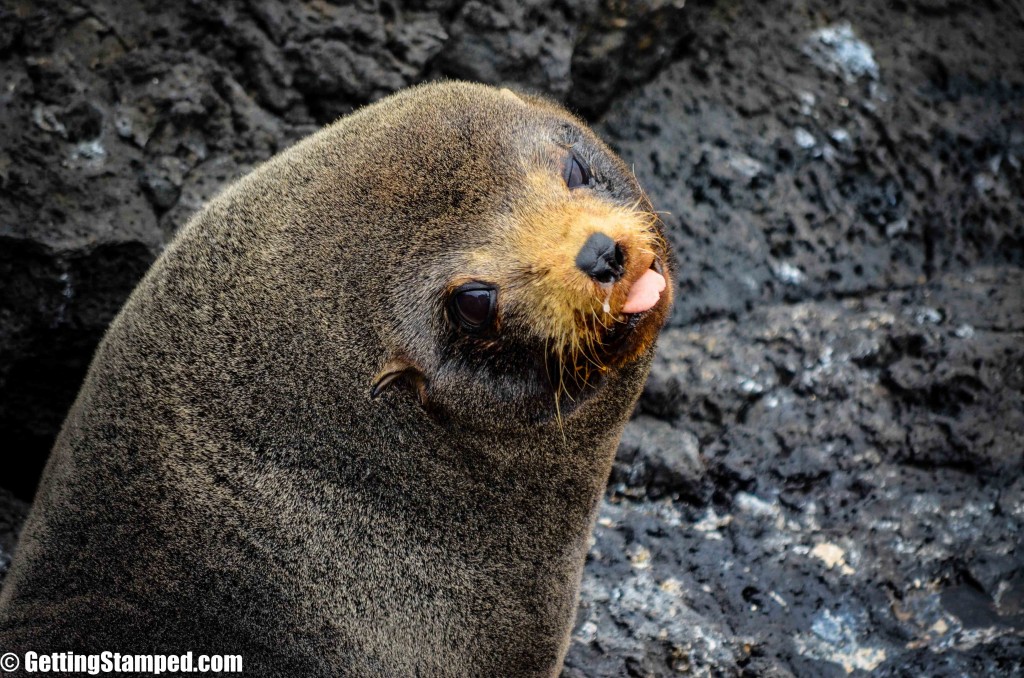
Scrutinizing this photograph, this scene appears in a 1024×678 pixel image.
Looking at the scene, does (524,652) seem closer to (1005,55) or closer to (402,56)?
(402,56)

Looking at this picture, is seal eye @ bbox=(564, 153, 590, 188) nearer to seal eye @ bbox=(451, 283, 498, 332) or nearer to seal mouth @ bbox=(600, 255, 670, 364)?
seal mouth @ bbox=(600, 255, 670, 364)

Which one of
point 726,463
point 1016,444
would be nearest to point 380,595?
point 726,463

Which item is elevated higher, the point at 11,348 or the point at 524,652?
the point at 11,348

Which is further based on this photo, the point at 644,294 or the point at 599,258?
the point at 644,294

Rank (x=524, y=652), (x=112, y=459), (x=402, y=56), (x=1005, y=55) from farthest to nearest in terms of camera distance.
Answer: (x=1005, y=55), (x=402, y=56), (x=524, y=652), (x=112, y=459)

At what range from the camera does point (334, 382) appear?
3551 millimetres

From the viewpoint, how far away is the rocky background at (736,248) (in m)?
4.56

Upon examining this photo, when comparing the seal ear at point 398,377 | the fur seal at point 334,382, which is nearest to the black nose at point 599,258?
the fur seal at point 334,382

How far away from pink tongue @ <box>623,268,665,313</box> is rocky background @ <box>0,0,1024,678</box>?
1.35 metres

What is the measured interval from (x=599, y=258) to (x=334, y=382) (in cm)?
96

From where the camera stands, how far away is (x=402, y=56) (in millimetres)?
5387

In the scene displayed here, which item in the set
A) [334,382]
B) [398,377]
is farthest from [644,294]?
[334,382]

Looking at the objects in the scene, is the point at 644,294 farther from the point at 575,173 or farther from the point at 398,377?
the point at 398,377

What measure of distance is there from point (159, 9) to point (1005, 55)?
15.4 feet
